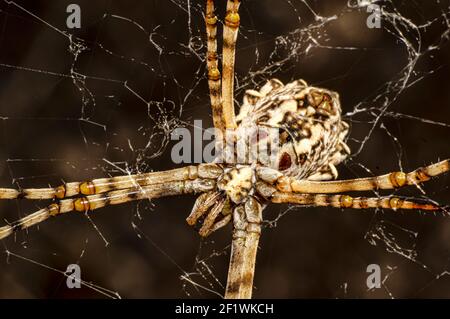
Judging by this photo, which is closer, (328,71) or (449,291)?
(328,71)

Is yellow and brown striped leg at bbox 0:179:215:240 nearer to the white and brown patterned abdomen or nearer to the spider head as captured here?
the spider head

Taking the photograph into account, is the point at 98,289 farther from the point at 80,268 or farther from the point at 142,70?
the point at 142,70

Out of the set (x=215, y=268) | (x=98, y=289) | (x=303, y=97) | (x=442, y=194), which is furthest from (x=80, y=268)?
(x=442, y=194)

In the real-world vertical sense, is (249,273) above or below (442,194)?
below

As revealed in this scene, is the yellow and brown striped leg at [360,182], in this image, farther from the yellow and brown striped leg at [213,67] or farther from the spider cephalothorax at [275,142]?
the yellow and brown striped leg at [213,67]

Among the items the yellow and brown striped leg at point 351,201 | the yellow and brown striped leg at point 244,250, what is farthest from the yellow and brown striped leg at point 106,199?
the yellow and brown striped leg at point 351,201

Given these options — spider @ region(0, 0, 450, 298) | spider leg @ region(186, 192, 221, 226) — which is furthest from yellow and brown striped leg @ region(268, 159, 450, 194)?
spider leg @ region(186, 192, 221, 226)

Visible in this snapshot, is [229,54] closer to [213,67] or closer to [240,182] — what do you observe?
[213,67]
